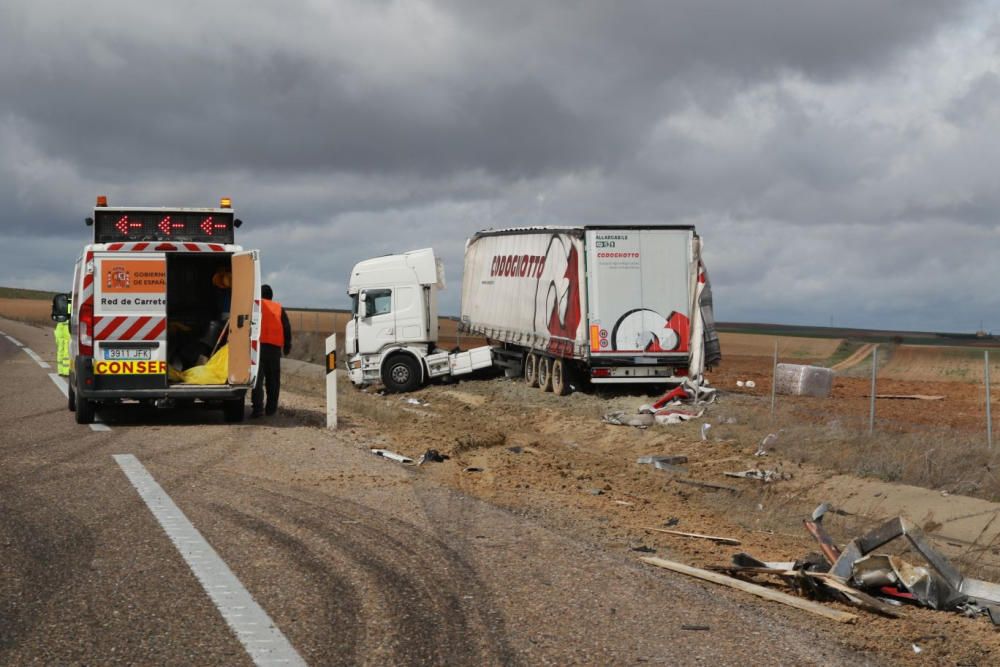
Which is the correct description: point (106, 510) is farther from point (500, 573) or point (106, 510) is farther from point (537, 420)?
point (537, 420)

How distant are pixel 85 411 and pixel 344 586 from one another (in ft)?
33.2

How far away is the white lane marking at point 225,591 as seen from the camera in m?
5.23

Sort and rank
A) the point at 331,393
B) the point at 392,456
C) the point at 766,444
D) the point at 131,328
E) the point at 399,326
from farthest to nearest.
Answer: the point at 399,326, the point at 331,393, the point at 131,328, the point at 766,444, the point at 392,456

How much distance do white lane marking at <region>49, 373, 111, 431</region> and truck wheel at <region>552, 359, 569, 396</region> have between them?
9880mm

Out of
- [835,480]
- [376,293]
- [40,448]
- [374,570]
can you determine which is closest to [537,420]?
[376,293]

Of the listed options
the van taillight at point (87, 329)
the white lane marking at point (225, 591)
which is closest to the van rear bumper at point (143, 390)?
the van taillight at point (87, 329)

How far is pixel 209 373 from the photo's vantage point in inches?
644

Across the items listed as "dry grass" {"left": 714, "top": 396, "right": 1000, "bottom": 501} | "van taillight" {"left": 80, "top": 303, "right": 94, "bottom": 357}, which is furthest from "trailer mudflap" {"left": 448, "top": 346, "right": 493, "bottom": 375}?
"van taillight" {"left": 80, "top": 303, "right": 94, "bottom": 357}

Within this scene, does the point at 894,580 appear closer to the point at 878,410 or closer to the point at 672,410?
the point at 672,410

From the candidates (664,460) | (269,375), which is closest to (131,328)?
(269,375)

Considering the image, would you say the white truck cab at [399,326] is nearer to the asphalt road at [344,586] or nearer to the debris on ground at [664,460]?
the debris on ground at [664,460]

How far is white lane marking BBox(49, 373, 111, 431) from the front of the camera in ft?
49.9

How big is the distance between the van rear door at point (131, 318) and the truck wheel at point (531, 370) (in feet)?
41.5

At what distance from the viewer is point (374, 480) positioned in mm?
10938
